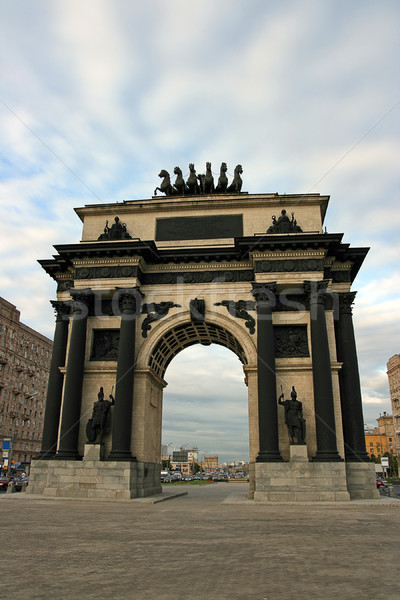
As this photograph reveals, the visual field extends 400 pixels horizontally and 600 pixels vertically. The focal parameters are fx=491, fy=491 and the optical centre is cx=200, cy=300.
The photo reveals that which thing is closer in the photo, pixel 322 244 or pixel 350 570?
pixel 350 570

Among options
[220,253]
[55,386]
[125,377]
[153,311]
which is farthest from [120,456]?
[220,253]

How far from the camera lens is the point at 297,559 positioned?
9031mm

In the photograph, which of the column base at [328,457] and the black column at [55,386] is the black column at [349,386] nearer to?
the column base at [328,457]

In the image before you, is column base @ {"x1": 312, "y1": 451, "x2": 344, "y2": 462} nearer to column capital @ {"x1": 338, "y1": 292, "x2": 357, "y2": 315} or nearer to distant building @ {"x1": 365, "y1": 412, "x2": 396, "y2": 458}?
column capital @ {"x1": 338, "y1": 292, "x2": 357, "y2": 315}

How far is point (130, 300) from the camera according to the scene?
92.3 feet

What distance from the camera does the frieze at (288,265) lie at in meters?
27.5

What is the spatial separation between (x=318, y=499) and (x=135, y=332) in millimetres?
12971

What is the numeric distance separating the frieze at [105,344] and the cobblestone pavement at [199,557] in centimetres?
1268

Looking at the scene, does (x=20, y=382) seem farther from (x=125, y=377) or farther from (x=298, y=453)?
(x=298, y=453)

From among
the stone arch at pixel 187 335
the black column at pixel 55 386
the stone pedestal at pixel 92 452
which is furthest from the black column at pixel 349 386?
the black column at pixel 55 386

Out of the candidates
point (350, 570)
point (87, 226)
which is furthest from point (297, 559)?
point (87, 226)

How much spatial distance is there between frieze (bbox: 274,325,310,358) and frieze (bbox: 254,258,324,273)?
321 cm

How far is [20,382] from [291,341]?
6361cm

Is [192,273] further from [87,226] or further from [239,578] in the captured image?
[239,578]
